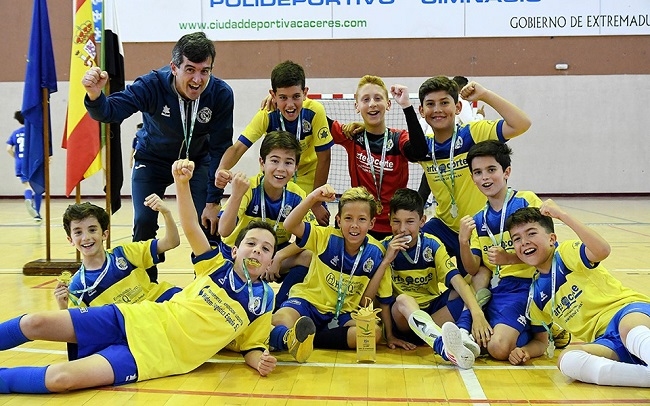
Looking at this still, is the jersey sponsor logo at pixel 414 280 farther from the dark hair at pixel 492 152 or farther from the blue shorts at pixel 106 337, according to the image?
the blue shorts at pixel 106 337

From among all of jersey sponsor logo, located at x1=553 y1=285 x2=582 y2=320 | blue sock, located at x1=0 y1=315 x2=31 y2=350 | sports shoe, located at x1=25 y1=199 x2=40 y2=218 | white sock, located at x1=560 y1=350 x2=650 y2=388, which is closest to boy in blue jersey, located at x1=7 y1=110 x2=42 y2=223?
sports shoe, located at x1=25 y1=199 x2=40 y2=218

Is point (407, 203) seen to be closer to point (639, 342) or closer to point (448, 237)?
point (448, 237)

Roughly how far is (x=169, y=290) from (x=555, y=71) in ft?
39.1

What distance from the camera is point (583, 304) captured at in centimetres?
361

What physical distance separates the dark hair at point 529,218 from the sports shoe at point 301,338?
4.19ft

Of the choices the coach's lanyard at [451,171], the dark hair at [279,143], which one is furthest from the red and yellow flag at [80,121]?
the coach's lanyard at [451,171]

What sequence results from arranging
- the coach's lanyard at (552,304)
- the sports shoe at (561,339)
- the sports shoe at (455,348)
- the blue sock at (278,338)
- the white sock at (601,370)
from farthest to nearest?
the sports shoe at (561,339) → the blue sock at (278,338) → the coach's lanyard at (552,304) → the sports shoe at (455,348) → the white sock at (601,370)

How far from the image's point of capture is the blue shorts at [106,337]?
3.33m

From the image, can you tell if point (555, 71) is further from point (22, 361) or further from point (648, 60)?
point (22, 361)

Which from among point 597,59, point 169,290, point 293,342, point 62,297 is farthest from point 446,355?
point 597,59

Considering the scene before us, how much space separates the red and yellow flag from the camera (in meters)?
6.45

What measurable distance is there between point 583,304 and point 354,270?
1.38m

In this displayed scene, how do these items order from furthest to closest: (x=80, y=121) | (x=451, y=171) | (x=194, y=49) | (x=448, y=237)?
(x=80, y=121) → (x=448, y=237) → (x=451, y=171) → (x=194, y=49)

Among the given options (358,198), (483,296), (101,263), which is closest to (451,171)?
(358,198)
